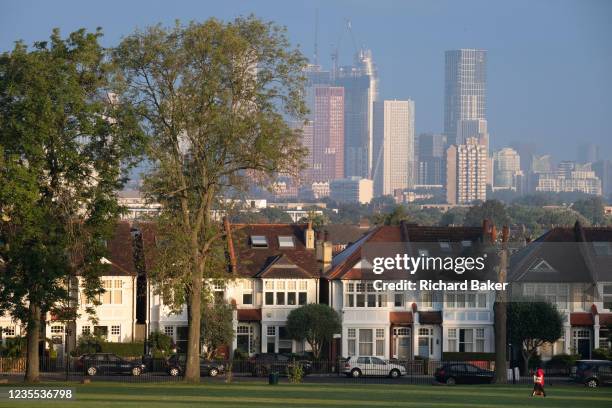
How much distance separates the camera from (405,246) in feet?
265

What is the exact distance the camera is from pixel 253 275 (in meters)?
79.0

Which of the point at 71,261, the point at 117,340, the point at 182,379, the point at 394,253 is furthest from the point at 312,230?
the point at 71,261

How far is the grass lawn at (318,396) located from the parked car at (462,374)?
197 inches

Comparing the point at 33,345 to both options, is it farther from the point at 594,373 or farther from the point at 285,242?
the point at 285,242

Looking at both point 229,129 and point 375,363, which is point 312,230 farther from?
point 229,129

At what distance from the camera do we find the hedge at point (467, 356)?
7544 centimetres

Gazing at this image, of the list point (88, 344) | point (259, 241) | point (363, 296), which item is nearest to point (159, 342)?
point (88, 344)

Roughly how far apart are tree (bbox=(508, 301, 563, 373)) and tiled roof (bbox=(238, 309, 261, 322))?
45.7 ft

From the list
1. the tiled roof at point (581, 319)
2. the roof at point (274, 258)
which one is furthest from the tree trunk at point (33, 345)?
the tiled roof at point (581, 319)

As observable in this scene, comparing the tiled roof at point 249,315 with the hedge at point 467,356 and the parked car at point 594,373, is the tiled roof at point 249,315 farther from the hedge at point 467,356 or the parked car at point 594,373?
the parked car at point 594,373

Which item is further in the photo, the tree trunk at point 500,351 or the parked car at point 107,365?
the parked car at point 107,365

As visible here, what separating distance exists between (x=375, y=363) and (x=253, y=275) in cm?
1226

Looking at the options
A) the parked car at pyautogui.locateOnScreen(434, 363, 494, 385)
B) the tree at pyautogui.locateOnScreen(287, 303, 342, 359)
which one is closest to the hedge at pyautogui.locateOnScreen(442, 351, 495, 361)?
the tree at pyautogui.locateOnScreen(287, 303, 342, 359)

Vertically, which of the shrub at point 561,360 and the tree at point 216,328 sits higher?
the tree at point 216,328
